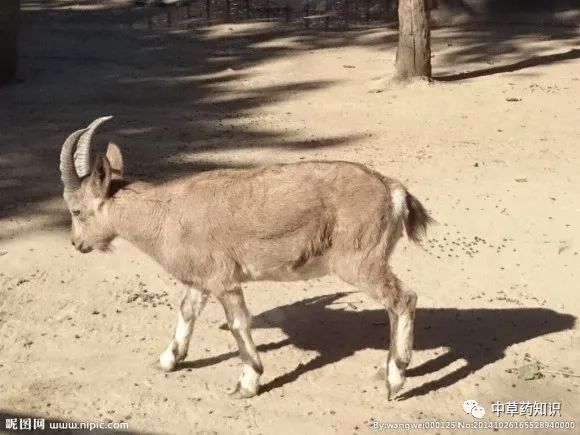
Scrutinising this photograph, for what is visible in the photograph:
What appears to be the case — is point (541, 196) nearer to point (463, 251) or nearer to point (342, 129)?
point (463, 251)

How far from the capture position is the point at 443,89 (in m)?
15.9

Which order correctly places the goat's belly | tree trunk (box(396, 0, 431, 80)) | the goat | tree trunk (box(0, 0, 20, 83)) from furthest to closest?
tree trunk (box(0, 0, 20, 83))
tree trunk (box(396, 0, 431, 80))
the goat's belly
the goat

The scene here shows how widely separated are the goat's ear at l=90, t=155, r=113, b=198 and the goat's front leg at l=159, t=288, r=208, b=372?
0.99 meters

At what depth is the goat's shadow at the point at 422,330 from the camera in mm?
7648

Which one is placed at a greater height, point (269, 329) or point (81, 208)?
point (81, 208)

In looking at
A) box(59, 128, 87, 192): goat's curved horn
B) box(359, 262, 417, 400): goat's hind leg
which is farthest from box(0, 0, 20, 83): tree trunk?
box(359, 262, 417, 400): goat's hind leg

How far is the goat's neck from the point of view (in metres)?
7.11

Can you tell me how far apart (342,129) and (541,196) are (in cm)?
375

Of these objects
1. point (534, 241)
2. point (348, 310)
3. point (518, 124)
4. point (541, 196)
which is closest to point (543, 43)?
point (518, 124)

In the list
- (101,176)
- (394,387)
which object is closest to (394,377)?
(394,387)

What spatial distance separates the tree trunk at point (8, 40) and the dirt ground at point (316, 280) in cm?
33

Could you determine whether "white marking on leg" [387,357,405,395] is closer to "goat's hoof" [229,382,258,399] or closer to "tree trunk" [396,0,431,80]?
"goat's hoof" [229,382,258,399]

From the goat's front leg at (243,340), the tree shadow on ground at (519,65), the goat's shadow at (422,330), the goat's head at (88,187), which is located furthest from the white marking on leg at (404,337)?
the tree shadow on ground at (519,65)

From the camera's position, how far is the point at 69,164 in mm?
7039
